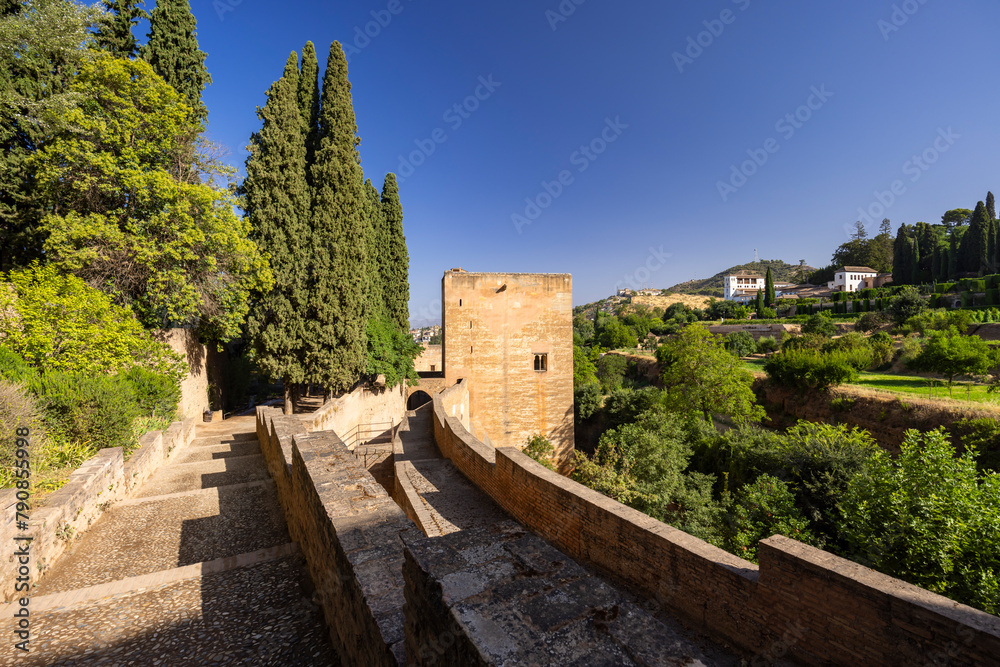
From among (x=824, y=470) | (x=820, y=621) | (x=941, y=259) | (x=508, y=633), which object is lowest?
(x=824, y=470)

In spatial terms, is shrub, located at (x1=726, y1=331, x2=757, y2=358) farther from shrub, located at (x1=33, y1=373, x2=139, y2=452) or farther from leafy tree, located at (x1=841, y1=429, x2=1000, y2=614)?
shrub, located at (x1=33, y1=373, x2=139, y2=452)

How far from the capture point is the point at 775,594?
4.07 metres

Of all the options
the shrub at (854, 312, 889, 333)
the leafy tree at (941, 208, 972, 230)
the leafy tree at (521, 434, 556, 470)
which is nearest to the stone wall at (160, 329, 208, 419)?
the leafy tree at (521, 434, 556, 470)

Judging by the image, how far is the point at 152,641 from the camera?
10.2 ft

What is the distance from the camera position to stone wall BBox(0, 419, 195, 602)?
3781mm

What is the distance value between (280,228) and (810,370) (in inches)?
999

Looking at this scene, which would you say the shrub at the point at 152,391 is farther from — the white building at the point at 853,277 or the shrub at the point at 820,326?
the white building at the point at 853,277

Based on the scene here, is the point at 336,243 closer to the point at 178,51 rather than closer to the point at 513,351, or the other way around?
the point at 178,51

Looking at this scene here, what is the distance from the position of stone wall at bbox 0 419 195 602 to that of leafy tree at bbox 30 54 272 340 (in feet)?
15.1

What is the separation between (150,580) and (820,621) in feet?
20.7

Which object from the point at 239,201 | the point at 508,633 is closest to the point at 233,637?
the point at 508,633

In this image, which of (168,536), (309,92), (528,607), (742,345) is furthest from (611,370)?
(528,607)

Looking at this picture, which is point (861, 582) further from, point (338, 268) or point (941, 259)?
point (941, 259)

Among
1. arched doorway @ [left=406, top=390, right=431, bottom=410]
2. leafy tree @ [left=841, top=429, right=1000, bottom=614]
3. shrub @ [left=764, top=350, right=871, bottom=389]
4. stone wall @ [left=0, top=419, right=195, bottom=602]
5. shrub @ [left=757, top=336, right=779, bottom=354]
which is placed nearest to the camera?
stone wall @ [left=0, top=419, right=195, bottom=602]
